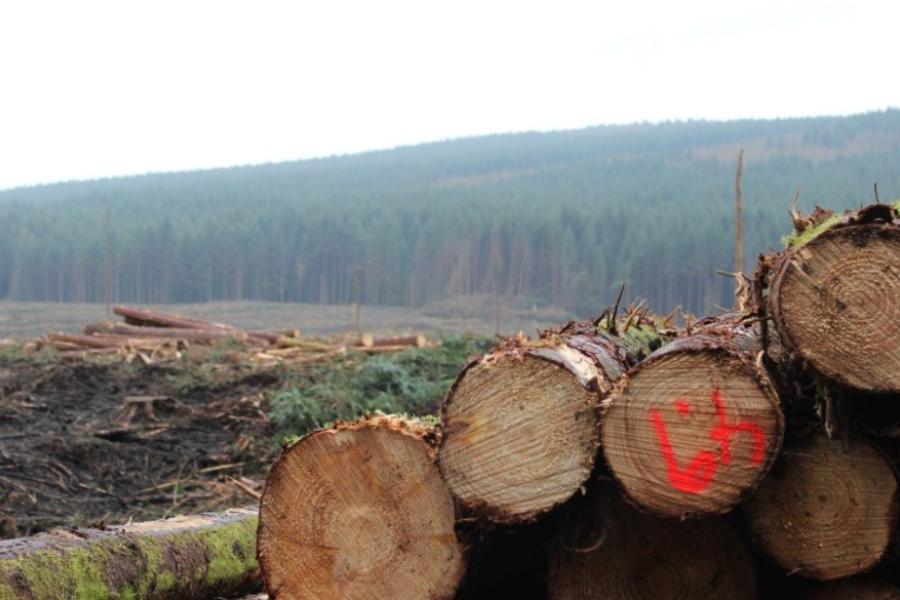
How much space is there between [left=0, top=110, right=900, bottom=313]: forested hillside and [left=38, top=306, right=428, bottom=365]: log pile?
74.9 feet

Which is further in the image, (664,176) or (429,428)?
(664,176)

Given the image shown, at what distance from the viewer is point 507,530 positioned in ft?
13.9

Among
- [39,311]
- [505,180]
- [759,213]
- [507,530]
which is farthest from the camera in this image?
[505,180]

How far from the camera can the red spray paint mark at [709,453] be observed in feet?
12.7

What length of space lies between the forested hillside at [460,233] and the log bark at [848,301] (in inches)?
1574

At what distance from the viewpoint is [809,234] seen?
4031mm

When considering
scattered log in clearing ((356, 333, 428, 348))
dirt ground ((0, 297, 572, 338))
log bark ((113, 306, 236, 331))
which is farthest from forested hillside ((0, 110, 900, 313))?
scattered log in clearing ((356, 333, 428, 348))

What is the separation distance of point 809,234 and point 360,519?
173 centimetres

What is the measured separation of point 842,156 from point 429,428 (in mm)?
112668

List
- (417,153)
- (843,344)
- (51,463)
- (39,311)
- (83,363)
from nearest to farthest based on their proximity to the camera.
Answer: (843,344) < (51,463) < (83,363) < (39,311) < (417,153)

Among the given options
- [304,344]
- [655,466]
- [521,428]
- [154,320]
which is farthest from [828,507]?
[154,320]

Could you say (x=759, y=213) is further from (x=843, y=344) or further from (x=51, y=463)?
(x=843, y=344)

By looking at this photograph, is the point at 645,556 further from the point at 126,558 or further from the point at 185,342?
the point at 185,342

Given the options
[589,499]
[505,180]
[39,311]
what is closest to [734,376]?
[589,499]
